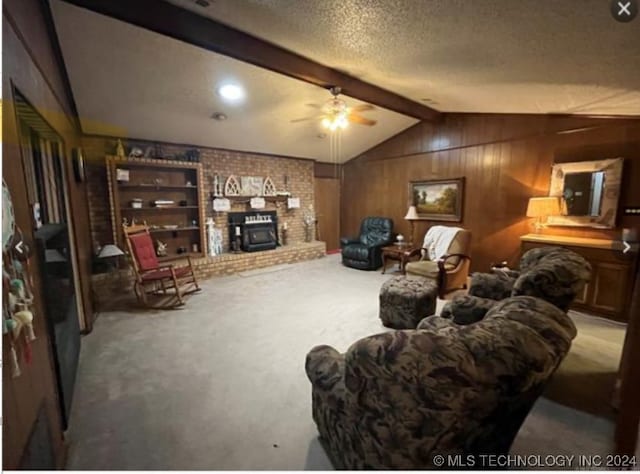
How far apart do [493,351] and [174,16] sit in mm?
2986

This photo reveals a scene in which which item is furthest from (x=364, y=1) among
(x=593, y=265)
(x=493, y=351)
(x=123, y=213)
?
(x=123, y=213)

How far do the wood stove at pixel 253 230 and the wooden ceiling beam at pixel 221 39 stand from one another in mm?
3231

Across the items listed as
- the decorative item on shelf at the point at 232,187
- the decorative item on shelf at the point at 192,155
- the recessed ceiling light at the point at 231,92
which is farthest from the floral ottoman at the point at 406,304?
the decorative item on shelf at the point at 192,155

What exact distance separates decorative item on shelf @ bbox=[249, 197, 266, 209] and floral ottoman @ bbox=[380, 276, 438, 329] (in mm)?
3587

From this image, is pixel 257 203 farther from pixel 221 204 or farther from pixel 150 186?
pixel 150 186

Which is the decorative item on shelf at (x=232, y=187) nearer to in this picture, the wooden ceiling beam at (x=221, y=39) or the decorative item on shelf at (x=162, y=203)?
the decorative item on shelf at (x=162, y=203)

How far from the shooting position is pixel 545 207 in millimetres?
3627

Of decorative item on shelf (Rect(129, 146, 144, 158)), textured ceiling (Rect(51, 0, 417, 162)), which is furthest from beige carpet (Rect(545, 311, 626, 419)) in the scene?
decorative item on shelf (Rect(129, 146, 144, 158))

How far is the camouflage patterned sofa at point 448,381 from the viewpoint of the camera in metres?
0.92

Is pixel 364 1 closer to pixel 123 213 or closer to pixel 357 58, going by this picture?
pixel 357 58

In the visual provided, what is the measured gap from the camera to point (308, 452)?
1.58m

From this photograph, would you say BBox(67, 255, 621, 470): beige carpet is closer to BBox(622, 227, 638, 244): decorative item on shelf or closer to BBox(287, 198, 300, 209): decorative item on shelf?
BBox(622, 227, 638, 244): decorative item on shelf

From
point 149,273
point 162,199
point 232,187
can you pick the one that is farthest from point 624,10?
point 162,199

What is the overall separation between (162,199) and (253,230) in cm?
170
